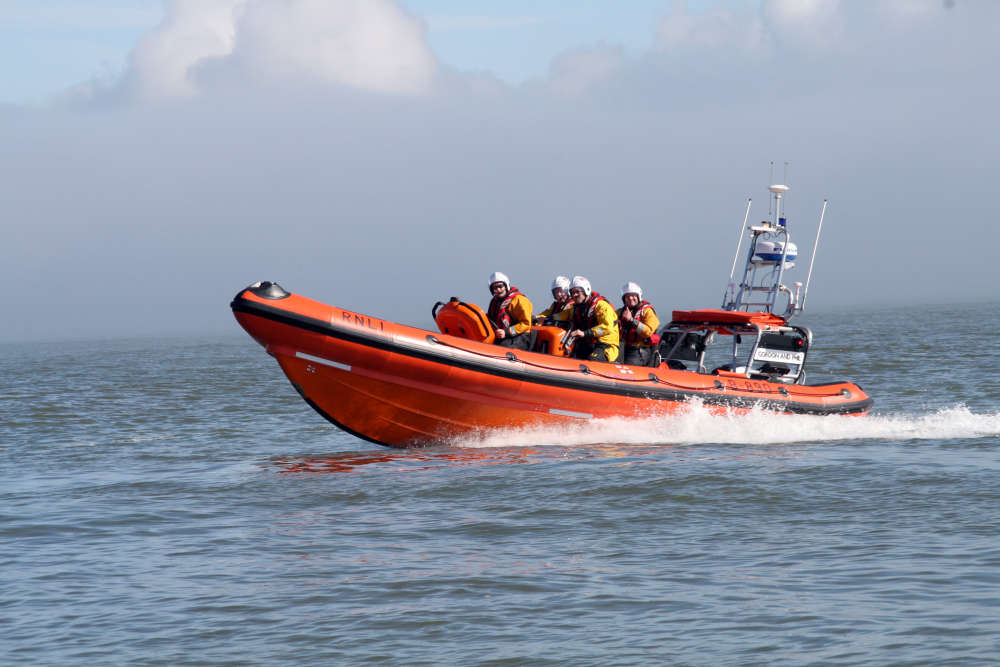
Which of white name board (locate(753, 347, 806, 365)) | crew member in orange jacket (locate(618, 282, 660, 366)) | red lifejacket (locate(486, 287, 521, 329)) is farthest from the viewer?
white name board (locate(753, 347, 806, 365))

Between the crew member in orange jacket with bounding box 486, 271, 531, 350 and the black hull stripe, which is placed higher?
the crew member in orange jacket with bounding box 486, 271, 531, 350

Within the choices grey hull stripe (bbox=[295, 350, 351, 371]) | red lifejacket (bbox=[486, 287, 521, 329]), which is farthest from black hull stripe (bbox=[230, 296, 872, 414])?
red lifejacket (bbox=[486, 287, 521, 329])

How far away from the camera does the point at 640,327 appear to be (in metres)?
9.54

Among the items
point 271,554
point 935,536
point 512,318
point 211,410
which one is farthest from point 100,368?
point 935,536

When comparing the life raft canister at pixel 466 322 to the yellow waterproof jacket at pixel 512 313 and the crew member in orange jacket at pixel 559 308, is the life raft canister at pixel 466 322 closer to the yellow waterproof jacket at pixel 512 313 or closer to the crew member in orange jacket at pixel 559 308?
the yellow waterproof jacket at pixel 512 313

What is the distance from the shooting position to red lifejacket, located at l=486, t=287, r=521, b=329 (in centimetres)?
916

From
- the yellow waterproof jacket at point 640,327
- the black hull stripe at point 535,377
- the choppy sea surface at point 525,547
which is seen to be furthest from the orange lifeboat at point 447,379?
the yellow waterproof jacket at point 640,327

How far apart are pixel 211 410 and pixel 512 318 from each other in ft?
21.7

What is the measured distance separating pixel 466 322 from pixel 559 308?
1098 mm

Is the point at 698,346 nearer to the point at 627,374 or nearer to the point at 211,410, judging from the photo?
the point at 627,374

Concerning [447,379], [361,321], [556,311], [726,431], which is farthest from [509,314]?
[726,431]

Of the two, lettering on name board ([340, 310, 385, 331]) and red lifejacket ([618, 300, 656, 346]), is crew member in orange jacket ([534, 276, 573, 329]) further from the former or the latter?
lettering on name board ([340, 310, 385, 331])

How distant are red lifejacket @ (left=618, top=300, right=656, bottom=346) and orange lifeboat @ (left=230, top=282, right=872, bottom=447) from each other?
15.9 inches

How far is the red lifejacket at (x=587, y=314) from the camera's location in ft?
30.1
